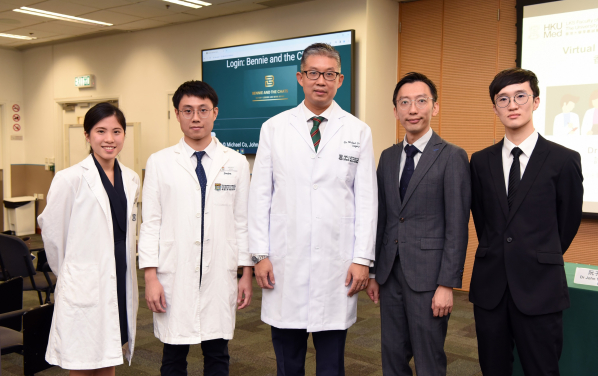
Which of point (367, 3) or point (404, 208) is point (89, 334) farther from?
point (367, 3)

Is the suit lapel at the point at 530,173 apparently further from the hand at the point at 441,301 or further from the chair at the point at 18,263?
→ the chair at the point at 18,263

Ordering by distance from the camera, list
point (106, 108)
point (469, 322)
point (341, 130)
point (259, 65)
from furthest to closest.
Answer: point (259, 65) < point (469, 322) < point (106, 108) < point (341, 130)

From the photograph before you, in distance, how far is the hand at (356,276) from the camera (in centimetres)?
204

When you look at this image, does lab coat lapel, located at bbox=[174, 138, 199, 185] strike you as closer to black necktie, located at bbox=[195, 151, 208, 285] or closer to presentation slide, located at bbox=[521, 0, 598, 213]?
black necktie, located at bbox=[195, 151, 208, 285]

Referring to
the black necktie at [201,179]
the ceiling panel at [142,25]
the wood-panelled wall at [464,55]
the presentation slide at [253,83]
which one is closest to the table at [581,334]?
the black necktie at [201,179]

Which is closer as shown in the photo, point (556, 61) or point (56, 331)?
point (56, 331)

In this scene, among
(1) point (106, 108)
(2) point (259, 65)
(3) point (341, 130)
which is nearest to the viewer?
(3) point (341, 130)

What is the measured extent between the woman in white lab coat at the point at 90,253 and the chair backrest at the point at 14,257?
5.62ft

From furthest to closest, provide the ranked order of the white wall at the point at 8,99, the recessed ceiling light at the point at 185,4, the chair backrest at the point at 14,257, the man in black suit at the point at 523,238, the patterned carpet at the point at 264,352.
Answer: the white wall at the point at 8,99 → the recessed ceiling light at the point at 185,4 → the chair backrest at the point at 14,257 → the patterned carpet at the point at 264,352 → the man in black suit at the point at 523,238

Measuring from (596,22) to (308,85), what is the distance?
3.51 metres

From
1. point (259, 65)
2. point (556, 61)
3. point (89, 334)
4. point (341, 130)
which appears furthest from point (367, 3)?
point (89, 334)

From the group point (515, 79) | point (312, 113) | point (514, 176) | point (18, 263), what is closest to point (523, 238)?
point (514, 176)

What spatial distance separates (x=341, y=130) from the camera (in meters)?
2.12

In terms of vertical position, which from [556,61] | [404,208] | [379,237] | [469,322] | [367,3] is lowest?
[469,322]
